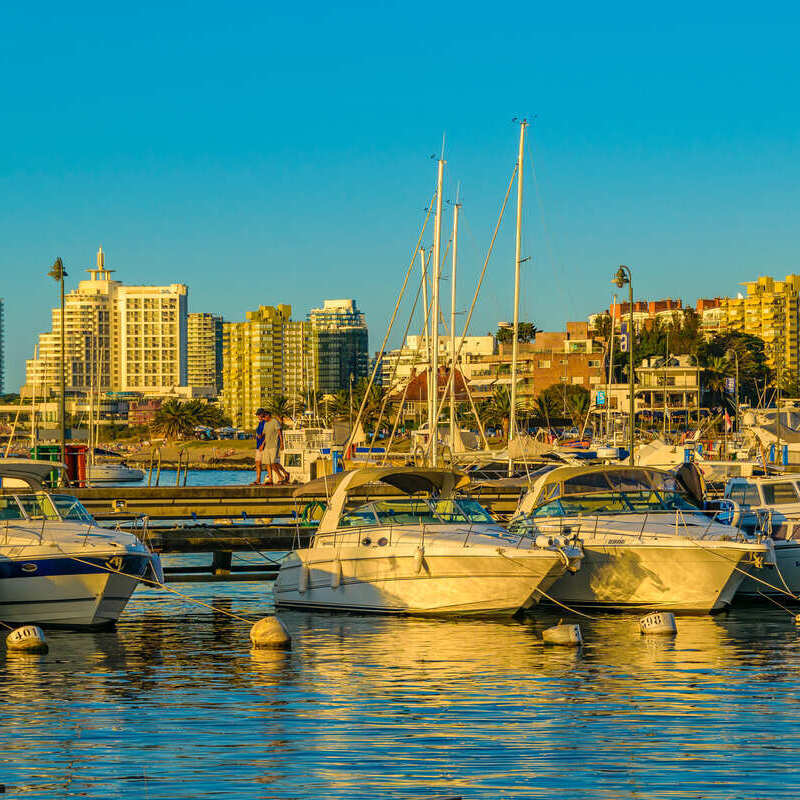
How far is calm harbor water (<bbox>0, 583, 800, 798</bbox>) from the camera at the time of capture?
12992mm

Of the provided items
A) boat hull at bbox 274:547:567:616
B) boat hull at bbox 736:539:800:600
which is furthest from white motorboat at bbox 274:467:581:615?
boat hull at bbox 736:539:800:600

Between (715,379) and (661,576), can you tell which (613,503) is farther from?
(715,379)

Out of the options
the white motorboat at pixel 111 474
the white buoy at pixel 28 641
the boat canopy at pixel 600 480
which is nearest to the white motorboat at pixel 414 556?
the boat canopy at pixel 600 480

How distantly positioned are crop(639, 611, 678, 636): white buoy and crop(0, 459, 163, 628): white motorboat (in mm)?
8677

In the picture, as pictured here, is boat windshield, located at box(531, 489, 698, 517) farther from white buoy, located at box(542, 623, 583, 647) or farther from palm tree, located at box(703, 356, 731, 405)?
palm tree, located at box(703, 356, 731, 405)

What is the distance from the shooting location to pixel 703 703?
1692 cm

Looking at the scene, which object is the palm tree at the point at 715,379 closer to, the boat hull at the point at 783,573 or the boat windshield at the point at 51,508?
the boat hull at the point at 783,573

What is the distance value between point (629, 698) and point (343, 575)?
373 inches

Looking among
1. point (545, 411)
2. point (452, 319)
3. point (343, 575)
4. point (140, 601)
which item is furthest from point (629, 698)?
point (545, 411)

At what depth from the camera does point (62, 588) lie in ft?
76.2

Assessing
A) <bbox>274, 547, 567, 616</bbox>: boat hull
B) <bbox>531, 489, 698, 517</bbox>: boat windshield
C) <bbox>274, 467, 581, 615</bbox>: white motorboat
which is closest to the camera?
<bbox>274, 547, 567, 616</bbox>: boat hull

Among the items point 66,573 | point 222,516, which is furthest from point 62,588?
point 222,516

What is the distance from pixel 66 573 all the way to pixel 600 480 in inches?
422

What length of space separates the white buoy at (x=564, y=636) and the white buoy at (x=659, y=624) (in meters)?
1.46
